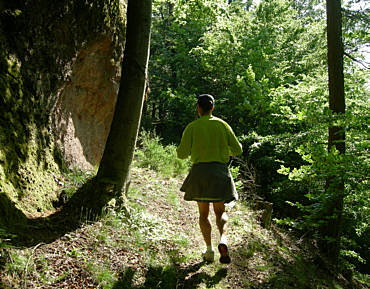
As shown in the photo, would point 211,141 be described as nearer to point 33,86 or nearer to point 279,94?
point 33,86

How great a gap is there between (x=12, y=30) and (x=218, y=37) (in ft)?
37.9

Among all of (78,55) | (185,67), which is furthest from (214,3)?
(185,67)

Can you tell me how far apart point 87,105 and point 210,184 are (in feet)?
12.9

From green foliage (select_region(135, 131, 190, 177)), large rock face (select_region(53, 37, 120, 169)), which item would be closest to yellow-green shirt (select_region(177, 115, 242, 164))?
large rock face (select_region(53, 37, 120, 169))

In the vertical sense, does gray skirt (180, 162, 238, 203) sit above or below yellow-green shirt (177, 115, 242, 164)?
below

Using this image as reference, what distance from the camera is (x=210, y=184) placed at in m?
3.94

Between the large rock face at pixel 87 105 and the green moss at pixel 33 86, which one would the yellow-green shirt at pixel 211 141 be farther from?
the large rock face at pixel 87 105

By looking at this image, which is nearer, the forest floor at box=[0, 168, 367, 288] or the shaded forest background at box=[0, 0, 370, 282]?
the forest floor at box=[0, 168, 367, 288]

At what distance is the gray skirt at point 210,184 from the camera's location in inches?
155

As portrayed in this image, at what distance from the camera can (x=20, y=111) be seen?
429 cm

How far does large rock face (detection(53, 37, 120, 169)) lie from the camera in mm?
5777

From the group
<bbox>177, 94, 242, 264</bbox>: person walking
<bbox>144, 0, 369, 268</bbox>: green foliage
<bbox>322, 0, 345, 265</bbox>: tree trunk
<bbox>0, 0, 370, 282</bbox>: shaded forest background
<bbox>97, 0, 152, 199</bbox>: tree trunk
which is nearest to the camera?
<bbox>177, 94, 242, 264</bbox>: person walking

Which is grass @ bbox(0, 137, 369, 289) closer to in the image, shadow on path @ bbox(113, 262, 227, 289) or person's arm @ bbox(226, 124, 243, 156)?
shadow on path @ bbox(113, 262, 227, 289)

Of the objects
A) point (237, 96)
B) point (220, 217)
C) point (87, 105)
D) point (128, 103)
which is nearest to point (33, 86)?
point (128, 103)
